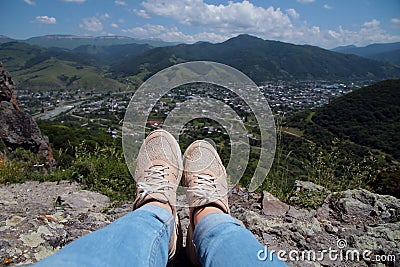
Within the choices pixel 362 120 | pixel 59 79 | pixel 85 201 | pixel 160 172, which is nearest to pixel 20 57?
pixel 59 79

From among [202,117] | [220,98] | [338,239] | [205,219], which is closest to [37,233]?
[205,219]

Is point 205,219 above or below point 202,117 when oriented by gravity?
below

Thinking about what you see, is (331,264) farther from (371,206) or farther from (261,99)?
(261,99)

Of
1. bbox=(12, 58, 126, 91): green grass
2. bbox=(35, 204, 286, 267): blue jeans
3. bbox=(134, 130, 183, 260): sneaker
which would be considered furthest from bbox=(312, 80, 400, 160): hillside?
bbox=(12, 58, 126, 91): green grass

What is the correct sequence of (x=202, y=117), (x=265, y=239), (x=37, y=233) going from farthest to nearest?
1. (x=202, y=117)
2. (x=265, y=239)
3. (x=37, y=233)

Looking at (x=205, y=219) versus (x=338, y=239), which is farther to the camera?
(x=338, y=239)

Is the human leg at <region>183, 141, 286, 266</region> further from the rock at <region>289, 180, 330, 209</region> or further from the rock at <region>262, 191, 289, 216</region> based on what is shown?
the rock at <region>289, 180, 330, 209</region>
